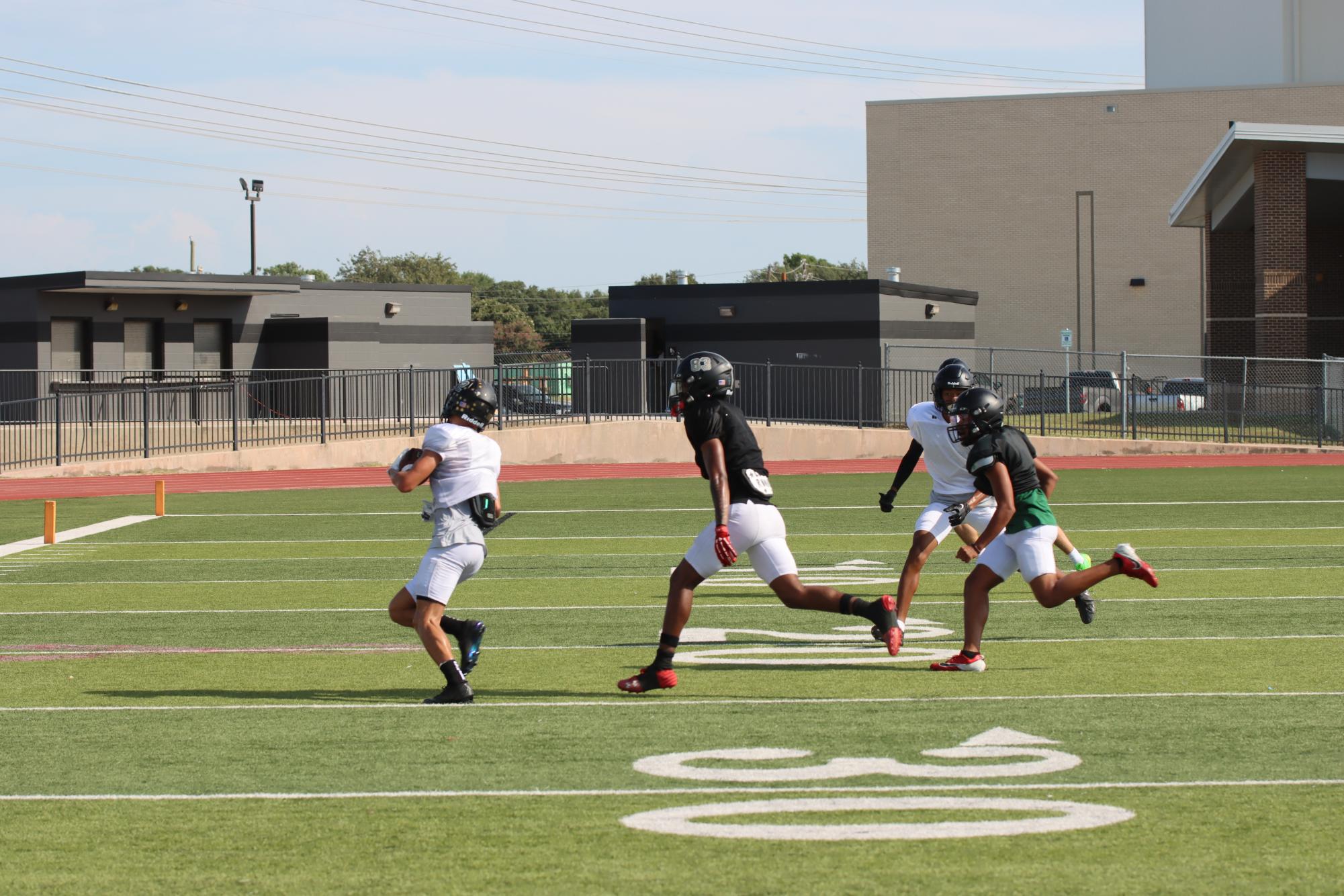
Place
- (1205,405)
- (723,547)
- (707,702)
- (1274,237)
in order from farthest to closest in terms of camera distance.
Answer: (1274,237)
(1205,405)
(707,702)
(723,547)

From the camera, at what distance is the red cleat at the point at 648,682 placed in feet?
27.3

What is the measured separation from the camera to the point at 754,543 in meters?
8.16

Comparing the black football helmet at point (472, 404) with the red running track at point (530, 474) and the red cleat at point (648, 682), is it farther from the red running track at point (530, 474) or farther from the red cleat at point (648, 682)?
the red running track at point (530, 474)

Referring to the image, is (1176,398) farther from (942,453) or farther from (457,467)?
(457,467)

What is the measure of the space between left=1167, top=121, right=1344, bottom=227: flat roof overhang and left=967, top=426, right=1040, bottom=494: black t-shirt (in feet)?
104

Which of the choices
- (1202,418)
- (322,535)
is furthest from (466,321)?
(322,535)

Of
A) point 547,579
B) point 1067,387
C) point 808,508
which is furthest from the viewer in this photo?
point 1067,387

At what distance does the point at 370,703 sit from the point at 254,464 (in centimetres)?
2290

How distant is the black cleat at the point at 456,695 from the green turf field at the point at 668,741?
0.26 ft

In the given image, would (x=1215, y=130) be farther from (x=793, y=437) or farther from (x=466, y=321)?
(x=793, y=437)

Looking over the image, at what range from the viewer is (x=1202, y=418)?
1334 inches

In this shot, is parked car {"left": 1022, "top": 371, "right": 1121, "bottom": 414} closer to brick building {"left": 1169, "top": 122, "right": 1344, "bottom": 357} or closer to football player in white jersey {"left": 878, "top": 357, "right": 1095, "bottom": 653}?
brick building {"left": 1169, "top": 122, "right": 1344, "bottom": 357}

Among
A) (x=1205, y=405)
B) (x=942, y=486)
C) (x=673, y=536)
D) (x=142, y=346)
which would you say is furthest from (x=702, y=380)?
(x=142, y=346)

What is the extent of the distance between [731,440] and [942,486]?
3033 mm
